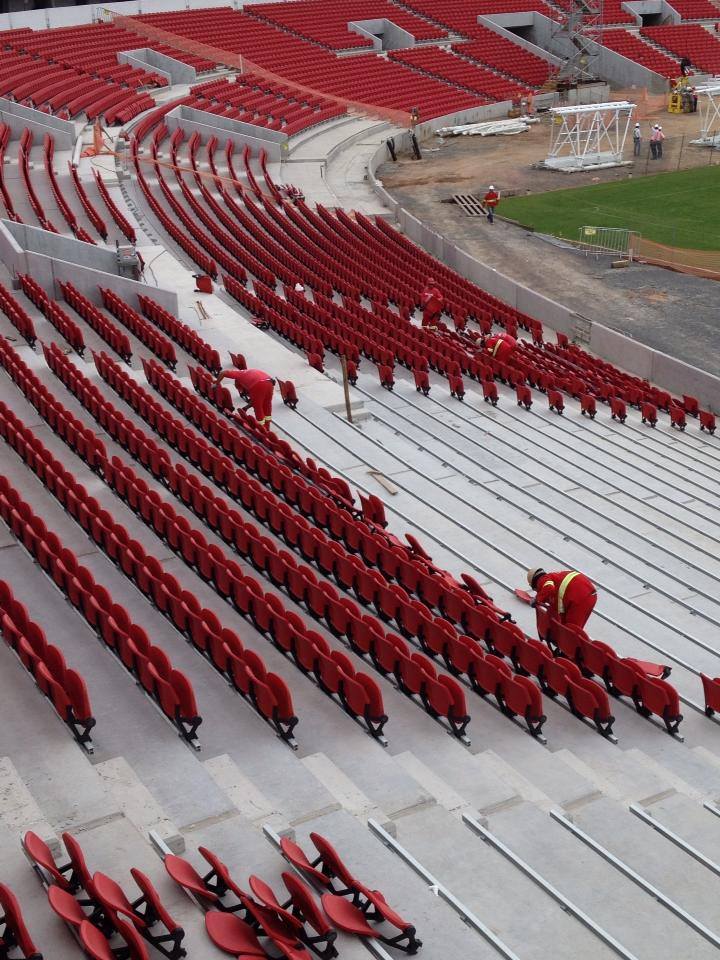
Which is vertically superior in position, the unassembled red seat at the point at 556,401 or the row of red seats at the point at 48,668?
the row of red seats at the point at 48,668

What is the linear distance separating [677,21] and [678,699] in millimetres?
51417

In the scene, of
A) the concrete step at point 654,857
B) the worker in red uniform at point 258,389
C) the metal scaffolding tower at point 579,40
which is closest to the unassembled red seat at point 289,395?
the worker in red uniform at point 258,389

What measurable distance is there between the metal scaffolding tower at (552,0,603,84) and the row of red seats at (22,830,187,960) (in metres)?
45.8

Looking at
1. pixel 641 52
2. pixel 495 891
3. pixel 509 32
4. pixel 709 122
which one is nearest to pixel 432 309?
pixel 495 891

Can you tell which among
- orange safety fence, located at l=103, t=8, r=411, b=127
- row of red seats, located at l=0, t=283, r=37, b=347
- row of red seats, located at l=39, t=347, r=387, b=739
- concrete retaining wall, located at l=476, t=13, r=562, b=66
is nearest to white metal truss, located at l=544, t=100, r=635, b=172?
orange safety fence, located at l=103, t=8, r=411, b=127

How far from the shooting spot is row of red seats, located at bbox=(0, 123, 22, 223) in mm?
23853

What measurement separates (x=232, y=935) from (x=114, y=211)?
22.3 metres

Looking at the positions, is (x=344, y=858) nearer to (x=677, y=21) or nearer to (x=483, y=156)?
(x=483, y=156)

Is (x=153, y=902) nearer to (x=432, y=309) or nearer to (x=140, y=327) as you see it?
(x=140, y=327)

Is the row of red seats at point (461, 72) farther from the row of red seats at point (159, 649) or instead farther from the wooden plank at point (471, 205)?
the row of red seats at point (159, 649)

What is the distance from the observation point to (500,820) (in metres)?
7.83

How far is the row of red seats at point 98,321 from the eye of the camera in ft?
58.2

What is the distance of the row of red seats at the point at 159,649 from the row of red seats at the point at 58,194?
44.5ft

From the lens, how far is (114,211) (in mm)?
26234
